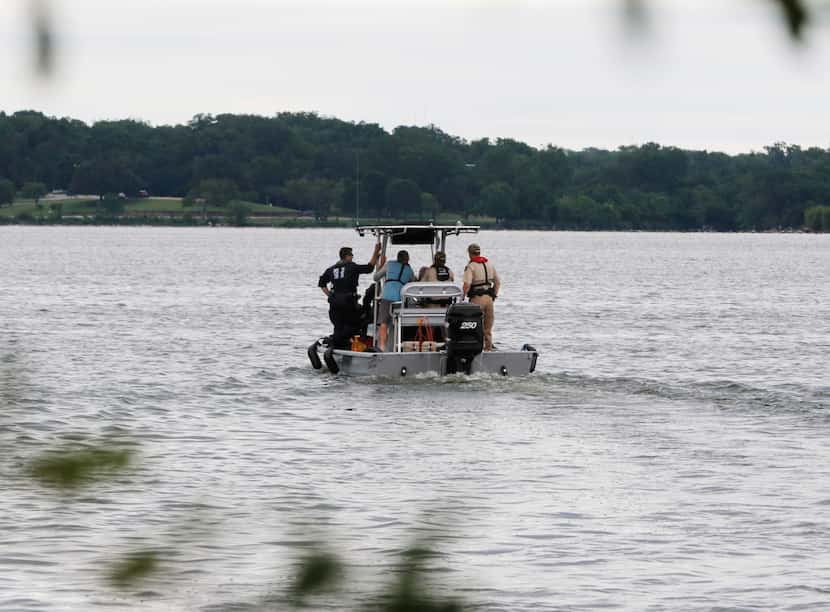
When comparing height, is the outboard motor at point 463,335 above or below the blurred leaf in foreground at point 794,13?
below

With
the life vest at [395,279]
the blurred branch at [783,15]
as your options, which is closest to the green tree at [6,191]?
the blurred branch at [783,15]

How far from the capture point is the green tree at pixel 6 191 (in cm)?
214

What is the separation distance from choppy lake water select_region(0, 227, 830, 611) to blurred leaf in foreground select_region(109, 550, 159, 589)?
0.08ft

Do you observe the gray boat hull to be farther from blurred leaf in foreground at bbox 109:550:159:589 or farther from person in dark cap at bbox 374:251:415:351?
blurred leaf in foreground at bbox 109:550:159:589

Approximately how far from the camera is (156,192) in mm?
2527

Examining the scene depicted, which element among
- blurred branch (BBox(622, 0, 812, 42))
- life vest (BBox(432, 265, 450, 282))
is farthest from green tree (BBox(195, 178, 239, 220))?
life vest (BBox(432, 265, 450, 282))

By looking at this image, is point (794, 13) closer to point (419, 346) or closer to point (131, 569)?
point (131, 569)

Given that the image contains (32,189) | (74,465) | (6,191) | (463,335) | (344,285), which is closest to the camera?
(74,465)

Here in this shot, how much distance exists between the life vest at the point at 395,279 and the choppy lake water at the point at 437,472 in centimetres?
164

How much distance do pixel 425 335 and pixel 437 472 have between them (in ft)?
24.4

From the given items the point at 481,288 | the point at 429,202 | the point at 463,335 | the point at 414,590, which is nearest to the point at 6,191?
the point at 414,590

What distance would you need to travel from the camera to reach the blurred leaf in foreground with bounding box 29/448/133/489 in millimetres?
1933

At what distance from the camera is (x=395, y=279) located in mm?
22594

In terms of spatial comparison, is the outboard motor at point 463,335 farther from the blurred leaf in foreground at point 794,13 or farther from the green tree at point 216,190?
the blurred leaf in foreground at point 794,13
